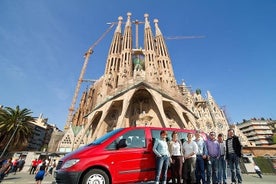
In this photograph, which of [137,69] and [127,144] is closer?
[127,144]

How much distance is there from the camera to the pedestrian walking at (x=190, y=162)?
5.41 meters

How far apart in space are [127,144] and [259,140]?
78.2 metres

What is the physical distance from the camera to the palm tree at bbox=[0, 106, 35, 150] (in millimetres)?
28578

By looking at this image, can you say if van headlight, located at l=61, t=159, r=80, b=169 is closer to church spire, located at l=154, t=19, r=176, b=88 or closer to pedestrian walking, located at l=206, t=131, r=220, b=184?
pedestrian walking, located at l=206, t=131, r=220, b=184

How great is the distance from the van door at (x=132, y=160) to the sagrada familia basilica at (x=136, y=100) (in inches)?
939

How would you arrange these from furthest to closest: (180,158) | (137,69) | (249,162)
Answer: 1. (137,69)
2. (249,162)
3. (180,158)

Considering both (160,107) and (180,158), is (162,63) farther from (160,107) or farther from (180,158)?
(180,158)

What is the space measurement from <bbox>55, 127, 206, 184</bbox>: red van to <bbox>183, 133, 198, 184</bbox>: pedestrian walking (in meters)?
1.33

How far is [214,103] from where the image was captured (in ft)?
205

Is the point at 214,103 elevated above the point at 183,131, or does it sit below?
above

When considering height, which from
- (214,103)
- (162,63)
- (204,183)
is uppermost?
(162,63)

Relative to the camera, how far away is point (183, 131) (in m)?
6.09

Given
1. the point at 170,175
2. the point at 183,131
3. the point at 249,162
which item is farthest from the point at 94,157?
the point at 249,162

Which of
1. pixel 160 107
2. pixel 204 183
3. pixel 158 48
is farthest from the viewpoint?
pixel 158 48
